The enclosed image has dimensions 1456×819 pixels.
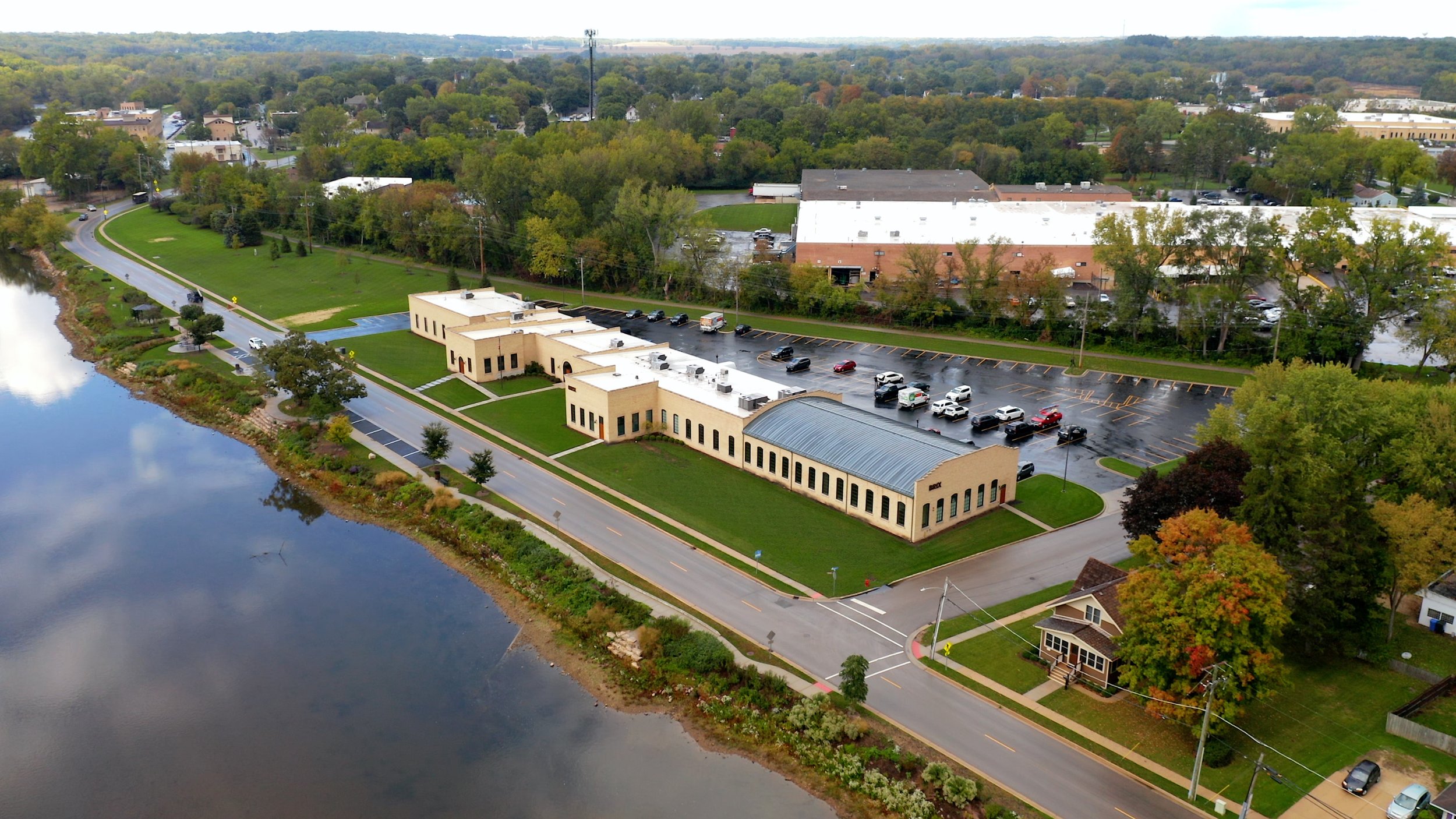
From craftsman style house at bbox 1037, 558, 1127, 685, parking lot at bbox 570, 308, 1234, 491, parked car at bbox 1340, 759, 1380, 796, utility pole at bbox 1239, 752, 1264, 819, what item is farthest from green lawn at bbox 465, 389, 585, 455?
parked car at bbox 1340, 759, 1380, 796

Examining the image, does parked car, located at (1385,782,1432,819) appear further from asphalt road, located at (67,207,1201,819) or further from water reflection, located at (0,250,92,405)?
water reflection, located at (0,250,92,405)

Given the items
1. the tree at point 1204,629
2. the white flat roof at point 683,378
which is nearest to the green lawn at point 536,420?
the white flat roof at point 683,378

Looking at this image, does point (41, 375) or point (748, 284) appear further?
point (748, 284)

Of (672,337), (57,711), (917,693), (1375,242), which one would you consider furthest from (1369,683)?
(672,337)

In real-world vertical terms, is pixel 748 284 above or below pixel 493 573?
above

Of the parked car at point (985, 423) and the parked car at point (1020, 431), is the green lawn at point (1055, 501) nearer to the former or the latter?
the parked car at point (1020, 431)

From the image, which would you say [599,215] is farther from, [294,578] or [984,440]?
[294,578]
